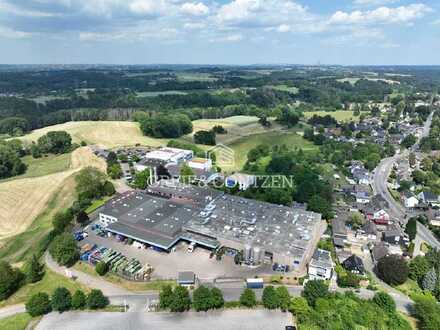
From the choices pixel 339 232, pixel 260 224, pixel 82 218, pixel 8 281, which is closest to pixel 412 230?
pixel 339 232

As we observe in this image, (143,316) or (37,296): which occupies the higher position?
(37,296)

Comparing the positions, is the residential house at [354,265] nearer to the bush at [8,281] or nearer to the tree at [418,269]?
the tree at [418,269]

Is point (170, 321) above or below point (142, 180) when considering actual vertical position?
below

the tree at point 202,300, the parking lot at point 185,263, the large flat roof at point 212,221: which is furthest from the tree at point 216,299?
the large flat roof at point 212,221

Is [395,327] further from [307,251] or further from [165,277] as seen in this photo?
[165,277]

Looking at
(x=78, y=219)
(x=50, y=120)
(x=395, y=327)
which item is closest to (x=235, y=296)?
(x=395, y=327)

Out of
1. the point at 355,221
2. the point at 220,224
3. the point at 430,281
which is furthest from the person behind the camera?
the point at 355,221

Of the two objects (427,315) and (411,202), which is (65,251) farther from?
(411,202)
